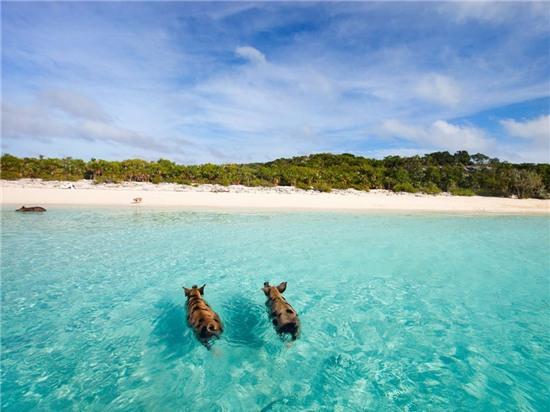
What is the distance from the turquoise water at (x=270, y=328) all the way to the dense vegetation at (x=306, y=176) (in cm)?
2441

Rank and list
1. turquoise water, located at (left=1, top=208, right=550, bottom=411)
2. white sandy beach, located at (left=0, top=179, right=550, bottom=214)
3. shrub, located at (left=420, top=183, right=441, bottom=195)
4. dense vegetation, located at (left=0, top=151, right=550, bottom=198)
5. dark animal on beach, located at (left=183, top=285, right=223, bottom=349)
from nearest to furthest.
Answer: turquoise water, located at (left=1, top=208, right=550, bottom=411)
dark animal on beach, located at (left=183, top=285, right=223, bottom=349)
white sandy beach, located at (left=0, top=179, right=550, bottom=214)
dense vegetation, located at (left=0, top=151, right=550, bottom=198)
shrub, located at (left=420, top=183, right=441, bottom=195)

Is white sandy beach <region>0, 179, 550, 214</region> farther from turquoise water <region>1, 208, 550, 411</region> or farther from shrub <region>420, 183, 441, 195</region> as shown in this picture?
turquoise water <region>1, 208, 550, 411</region>

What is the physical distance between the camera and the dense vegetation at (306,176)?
34.2 m

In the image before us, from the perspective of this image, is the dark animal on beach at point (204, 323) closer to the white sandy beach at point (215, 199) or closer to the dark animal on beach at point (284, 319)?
the dark animal on beach at point (284, 319)

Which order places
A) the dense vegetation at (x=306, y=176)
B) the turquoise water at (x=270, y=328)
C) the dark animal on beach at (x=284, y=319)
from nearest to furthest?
the turquoise water at (x=270, y=328) < the dark animal on beach at (x=284, y=319) < the dense vegetation at (x=306, y=176)

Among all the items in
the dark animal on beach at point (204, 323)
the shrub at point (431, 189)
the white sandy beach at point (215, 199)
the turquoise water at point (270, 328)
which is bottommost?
the turquoise water at point (270, 328)

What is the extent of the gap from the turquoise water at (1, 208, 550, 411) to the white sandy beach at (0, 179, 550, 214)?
13.3 meters

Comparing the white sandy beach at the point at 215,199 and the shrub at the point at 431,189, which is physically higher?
the shrub at the point at 431,189

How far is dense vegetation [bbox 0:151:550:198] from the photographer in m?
34.2

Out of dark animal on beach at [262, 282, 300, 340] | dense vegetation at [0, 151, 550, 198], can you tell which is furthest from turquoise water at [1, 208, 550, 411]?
dense vegetation at [0, 151, 550, 198]

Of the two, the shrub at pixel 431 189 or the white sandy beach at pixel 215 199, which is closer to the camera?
the white sandy beach at pixel 215 199

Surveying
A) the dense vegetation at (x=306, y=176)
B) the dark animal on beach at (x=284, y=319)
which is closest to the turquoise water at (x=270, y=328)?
the dark animal on beach at (x=284, y=319)

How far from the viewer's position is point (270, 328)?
5.36m

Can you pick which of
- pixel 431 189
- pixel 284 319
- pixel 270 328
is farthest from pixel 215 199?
pixel 431 189
